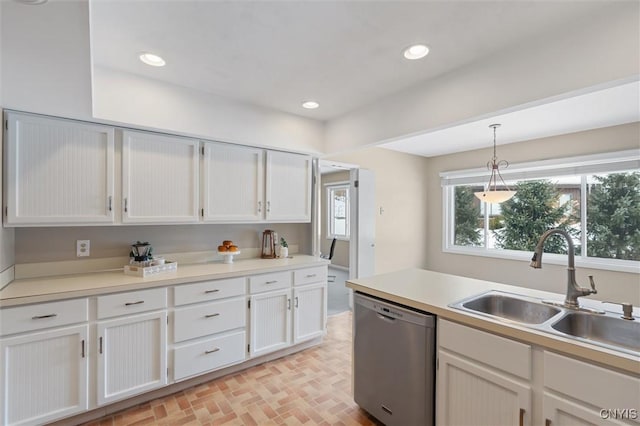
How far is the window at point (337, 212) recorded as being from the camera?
7434 millimetres

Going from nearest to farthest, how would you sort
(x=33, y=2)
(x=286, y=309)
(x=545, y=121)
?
(x=33, y=2)
(x=286, y=309)
(x=545, y=121)

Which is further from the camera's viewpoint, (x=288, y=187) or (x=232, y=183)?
(x=288, y=187)

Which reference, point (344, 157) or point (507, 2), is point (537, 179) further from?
point (507, 2)

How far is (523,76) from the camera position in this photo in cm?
179

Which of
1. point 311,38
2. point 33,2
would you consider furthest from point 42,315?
point 311,38

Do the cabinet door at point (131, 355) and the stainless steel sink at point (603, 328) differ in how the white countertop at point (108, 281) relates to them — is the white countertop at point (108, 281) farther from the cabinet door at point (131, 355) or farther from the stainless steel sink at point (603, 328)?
the stainless steel sink at point (603, 328)

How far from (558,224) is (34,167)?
5803 mm

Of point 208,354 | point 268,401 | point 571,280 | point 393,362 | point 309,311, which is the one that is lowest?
point 268,401

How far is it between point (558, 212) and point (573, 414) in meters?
3.92

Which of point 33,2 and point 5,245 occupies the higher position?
point 33,2

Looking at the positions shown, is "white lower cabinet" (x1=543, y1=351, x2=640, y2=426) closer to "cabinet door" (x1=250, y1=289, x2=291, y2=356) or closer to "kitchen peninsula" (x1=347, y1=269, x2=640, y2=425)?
"kitchen peninsula" (x1=347, y1=269, x2=640, y2=425)

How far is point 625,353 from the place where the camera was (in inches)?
42.4

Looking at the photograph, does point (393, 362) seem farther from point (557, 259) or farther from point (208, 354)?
point (557, 259)

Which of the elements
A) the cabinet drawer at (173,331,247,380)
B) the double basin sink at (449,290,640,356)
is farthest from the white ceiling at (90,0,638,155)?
the cabinet drawer at (173,331,247,380)
